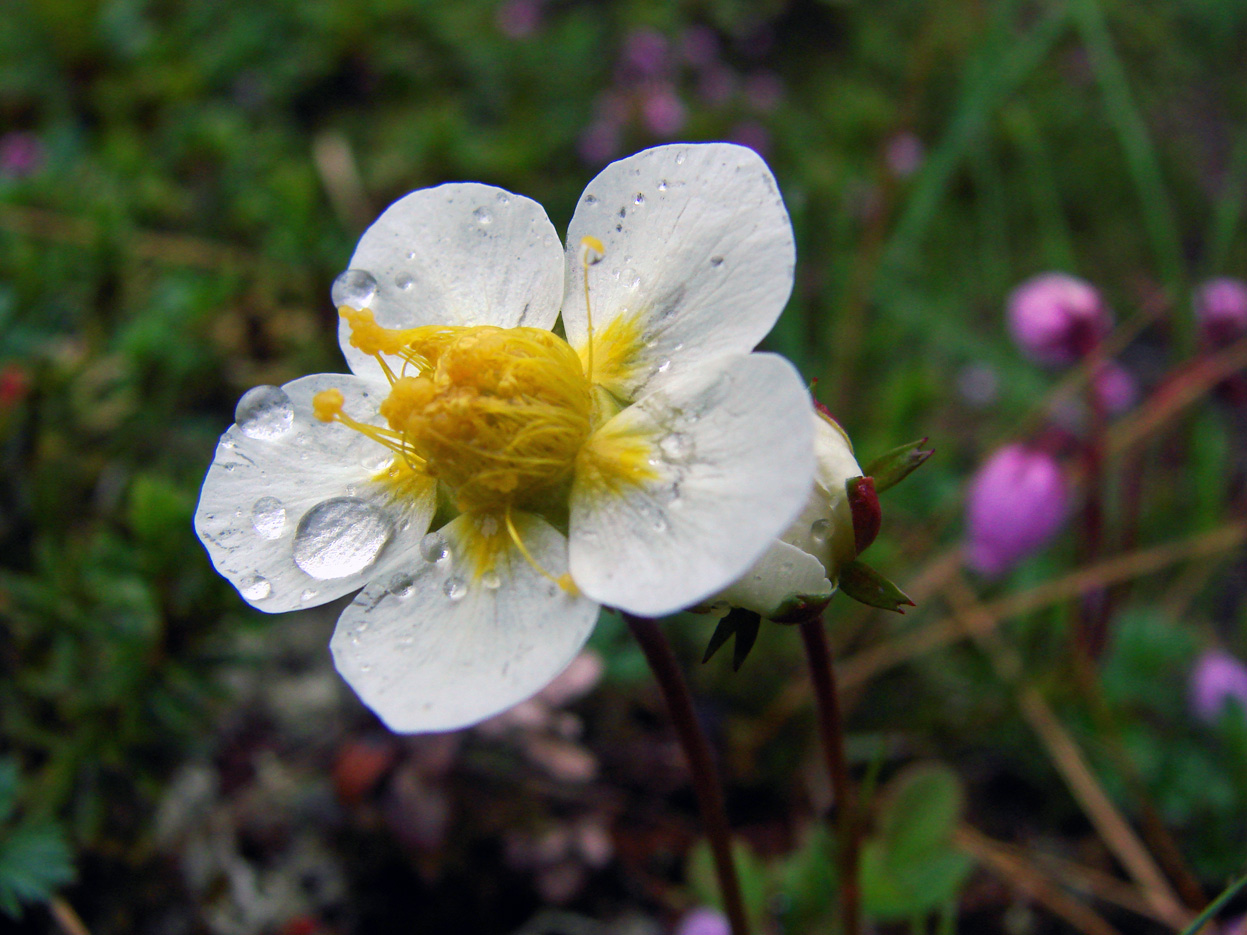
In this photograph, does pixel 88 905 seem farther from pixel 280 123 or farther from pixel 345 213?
pixel 280 123

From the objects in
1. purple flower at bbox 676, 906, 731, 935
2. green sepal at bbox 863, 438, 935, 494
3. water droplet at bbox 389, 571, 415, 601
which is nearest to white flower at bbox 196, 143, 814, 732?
water droplet at bbox 389, 571, 415, 601

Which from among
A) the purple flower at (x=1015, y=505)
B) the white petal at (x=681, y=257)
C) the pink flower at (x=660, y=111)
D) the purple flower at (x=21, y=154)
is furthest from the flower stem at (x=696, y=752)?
the purple flower at (x=21, y=154)

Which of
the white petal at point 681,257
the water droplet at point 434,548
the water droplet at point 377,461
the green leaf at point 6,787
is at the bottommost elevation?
the green leaf at point 6,787

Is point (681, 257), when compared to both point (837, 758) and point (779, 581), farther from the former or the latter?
point (837, 758)

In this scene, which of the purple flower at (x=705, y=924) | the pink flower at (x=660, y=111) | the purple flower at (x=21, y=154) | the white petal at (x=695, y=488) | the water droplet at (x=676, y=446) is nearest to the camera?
the white petal at (x=695, y=488)

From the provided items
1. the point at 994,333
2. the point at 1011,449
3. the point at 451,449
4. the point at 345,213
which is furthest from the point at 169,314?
the point at 994,333

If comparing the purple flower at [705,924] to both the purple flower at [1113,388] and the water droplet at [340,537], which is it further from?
the purple flower at [1113,388]
